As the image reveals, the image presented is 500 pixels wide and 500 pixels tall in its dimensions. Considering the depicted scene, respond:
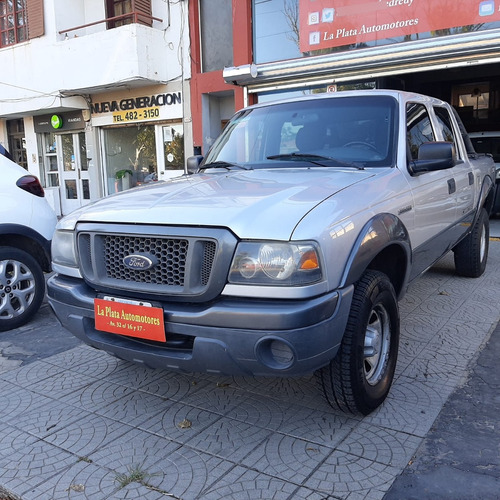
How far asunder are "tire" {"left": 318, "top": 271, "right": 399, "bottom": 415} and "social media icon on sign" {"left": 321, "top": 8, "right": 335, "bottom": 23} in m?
8.57

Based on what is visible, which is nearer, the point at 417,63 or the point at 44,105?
the point at 417,63

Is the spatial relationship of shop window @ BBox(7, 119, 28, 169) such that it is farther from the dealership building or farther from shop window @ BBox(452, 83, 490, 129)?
shop window @ BBox(452, 83, 490, 129)

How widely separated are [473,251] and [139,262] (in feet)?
13.9

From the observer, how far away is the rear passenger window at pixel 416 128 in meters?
3.68

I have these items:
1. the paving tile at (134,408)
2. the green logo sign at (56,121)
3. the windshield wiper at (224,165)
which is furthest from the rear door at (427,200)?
the green logo sign at (56,121)

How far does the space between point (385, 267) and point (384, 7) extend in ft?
25.6

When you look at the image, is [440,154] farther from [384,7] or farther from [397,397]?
[384,7]

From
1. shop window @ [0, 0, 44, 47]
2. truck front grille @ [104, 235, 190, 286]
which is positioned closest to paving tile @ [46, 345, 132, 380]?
truck front grille @ [104, 235, 190, 286]

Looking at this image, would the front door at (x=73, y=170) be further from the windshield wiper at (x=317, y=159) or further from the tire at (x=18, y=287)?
the windshield wiper at (x=317, y=159)

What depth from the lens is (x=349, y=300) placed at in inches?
97.1

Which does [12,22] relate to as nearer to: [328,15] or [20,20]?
[20,20]

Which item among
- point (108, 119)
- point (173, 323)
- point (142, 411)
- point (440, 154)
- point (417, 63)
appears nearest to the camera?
point (173, 323)

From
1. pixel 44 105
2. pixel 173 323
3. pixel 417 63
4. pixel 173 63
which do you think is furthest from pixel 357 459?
pixel 44 105

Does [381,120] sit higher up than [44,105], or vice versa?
[44,105]
